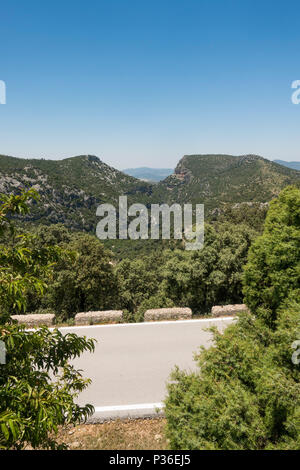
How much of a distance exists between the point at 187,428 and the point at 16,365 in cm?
235

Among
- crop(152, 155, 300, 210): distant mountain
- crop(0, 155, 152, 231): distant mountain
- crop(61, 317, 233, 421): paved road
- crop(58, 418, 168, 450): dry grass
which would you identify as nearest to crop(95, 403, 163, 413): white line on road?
crop(61, 317, 233, 421): paved road

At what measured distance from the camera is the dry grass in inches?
191

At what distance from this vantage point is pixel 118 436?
512 cm

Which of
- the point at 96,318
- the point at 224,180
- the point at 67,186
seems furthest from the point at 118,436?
the point at 224,180

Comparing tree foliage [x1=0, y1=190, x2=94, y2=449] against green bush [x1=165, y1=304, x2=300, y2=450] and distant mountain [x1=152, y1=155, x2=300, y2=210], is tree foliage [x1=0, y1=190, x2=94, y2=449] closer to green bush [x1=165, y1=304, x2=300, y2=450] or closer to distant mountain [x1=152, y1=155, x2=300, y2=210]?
green bush [x1=165, y1=304, x2=300, y2=450]

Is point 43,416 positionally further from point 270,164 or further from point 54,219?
point 270,164

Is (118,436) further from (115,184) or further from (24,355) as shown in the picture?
(115,184)

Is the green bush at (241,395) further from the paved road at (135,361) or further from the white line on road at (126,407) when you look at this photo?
the white line on road at (126,407)

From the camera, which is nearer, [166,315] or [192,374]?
[192,374]

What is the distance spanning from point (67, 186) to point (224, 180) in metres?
75.1

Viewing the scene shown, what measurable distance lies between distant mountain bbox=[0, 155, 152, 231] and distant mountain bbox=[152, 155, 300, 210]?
31.9m

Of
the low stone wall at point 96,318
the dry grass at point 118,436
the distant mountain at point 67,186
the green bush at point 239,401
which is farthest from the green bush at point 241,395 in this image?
the distant mountain at point 67,186

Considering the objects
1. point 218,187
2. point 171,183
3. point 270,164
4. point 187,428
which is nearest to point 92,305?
point 187,428

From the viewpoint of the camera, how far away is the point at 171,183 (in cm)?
17888
